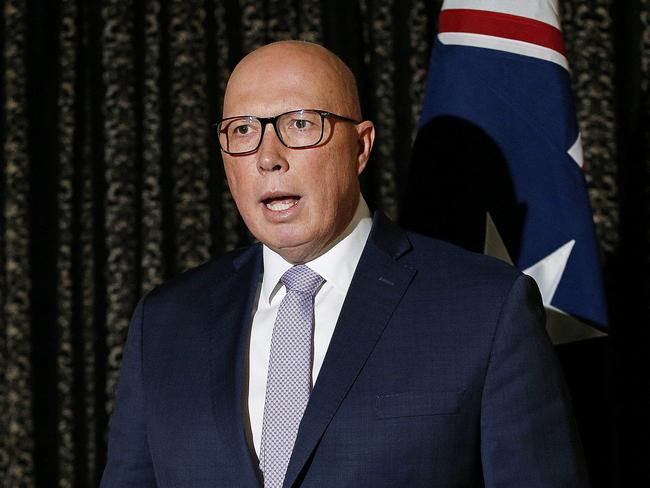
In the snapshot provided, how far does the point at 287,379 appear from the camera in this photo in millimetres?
1187

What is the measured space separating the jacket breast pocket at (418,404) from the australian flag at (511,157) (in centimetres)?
55

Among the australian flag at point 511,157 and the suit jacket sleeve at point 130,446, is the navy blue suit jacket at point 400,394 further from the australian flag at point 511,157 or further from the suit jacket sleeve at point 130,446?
the australian flag at point 511,157

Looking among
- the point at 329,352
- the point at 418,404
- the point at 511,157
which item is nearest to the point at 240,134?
the point at 329,352

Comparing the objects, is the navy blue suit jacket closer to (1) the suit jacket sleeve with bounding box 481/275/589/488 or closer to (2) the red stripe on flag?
(1) the suit jacket sleeve with bounding box 481/275/589/488

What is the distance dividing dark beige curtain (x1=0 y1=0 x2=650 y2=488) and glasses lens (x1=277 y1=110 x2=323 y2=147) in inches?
31.5

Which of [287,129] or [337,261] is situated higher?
[287,129]

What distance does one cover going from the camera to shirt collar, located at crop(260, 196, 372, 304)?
1271 millimetres

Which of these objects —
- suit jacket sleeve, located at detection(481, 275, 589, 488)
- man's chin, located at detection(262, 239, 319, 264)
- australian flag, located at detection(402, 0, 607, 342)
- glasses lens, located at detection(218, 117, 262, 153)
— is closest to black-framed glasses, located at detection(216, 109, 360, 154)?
glasses lens, located at detection(218, 117, 262, 153)

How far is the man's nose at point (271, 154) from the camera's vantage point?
3.90 feet

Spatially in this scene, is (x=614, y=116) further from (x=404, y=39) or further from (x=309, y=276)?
(x=309, y=276)

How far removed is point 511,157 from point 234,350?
706mm

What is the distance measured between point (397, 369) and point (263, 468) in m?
0.21

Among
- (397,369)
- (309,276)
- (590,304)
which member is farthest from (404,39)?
(397,369)

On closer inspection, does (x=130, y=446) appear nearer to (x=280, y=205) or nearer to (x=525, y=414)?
(x=280, y=205)
